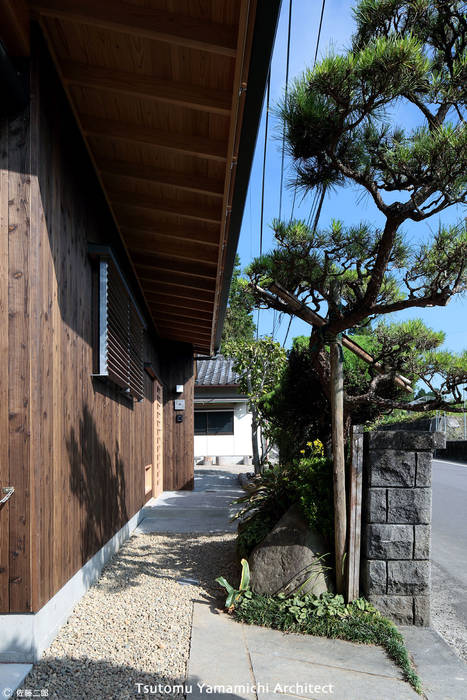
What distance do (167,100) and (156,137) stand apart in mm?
624

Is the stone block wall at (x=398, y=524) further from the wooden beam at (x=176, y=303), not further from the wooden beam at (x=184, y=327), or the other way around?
the wooden beam at (x=184, y=327)

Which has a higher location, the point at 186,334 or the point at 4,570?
the point at 186,334

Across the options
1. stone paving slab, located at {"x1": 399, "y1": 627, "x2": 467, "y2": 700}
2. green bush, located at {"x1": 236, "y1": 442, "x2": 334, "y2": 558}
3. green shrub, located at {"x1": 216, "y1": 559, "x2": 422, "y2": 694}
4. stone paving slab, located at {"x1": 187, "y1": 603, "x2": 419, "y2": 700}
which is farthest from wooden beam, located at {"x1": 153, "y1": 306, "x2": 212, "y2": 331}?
stone paving slab, located at {"x1": 399, "y1": 627, "x2": 467, "y2": 700}

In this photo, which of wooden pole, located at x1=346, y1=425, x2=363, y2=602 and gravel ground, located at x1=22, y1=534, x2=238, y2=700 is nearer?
gravel ground, located at x1=22, y1=534, x2=238, y2=700

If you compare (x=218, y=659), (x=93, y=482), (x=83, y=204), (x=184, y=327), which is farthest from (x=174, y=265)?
(x=218, y=659)

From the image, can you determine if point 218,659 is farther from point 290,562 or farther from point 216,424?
point 216,424

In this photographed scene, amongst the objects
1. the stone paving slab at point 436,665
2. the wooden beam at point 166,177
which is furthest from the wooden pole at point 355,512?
the wooden beam at point 166,177

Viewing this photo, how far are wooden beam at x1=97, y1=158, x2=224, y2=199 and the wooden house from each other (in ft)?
0.04

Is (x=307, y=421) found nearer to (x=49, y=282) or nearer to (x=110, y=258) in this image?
(x=110, y=258)

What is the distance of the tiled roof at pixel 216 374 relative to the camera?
2212 cm

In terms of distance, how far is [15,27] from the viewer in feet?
9.67

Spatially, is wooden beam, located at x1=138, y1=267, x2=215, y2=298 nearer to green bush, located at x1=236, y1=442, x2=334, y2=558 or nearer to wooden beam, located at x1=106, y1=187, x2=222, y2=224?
wooden beam, located at x1=106, y1=187, x2=222, y2=224

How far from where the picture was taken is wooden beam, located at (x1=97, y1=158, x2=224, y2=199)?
188 inches

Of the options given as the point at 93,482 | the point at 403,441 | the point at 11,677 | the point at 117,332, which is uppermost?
the point at 117,332
